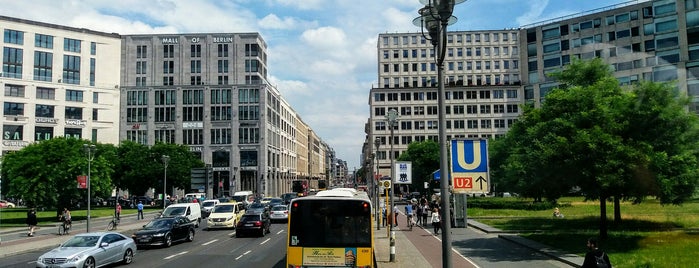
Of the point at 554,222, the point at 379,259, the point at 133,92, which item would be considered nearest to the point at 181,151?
the point at 133,92

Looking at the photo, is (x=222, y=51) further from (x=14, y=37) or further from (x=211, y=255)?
(x=211, y=255)

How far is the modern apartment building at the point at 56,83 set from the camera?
83.4 metres

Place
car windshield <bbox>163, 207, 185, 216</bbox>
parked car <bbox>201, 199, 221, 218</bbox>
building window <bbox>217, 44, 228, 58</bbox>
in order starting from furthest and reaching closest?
building window <bbox>217, 44, 228, 58</bbox> → parked car <bbox>201, 199, 221, 218</bbox> → car windshield <bbox>163, 207, 185, 216</bbox>

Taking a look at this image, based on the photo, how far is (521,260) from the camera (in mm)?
19094

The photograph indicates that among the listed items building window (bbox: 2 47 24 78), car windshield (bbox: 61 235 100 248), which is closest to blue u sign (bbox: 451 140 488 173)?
car windshield (bbox: 61 235 100 248)

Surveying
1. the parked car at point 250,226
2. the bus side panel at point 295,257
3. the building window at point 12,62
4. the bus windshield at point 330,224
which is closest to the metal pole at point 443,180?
the bus windshield at point 330,224

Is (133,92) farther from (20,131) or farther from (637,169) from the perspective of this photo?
(637,169)

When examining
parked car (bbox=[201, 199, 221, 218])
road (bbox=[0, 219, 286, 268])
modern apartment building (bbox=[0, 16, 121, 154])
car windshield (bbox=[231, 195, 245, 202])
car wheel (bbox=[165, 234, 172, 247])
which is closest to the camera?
road (bbox=[0, 219, 286, 268])

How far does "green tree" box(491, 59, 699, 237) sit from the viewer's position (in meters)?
21.3

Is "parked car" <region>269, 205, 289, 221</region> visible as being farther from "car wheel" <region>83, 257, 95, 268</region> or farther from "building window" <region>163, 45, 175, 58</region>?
"building window" <region>163, 45, 175, 58</region>

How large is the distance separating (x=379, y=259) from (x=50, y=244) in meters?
19.7

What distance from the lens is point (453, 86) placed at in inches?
4427

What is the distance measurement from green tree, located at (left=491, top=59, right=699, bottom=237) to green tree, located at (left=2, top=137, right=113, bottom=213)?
3733cm

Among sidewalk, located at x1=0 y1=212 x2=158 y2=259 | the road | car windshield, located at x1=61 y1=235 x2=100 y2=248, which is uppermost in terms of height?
car windshield, located at x1=61 y1=235 x2=100 y2=248
